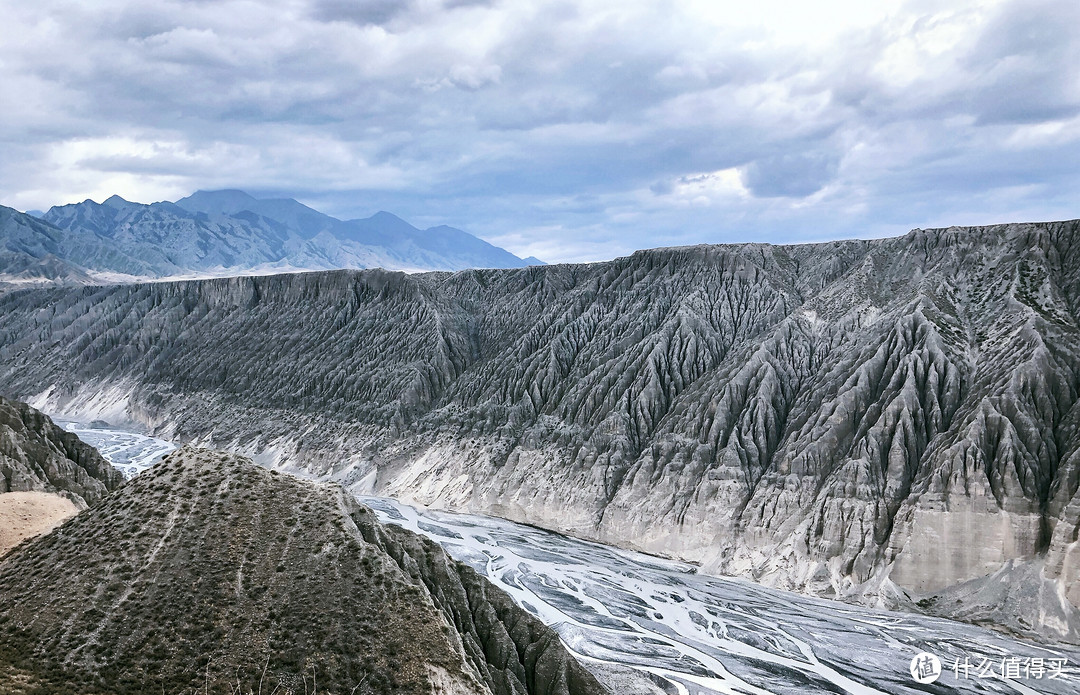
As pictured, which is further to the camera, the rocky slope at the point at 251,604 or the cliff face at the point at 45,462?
the cliff face at the point at 45,462

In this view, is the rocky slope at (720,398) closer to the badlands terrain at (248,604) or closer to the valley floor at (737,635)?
the valley floor at (737,635)

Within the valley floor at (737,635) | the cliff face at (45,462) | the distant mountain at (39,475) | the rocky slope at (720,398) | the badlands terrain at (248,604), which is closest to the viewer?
the badlands terrain at (248,604)

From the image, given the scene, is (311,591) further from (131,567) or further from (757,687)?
(757,687)

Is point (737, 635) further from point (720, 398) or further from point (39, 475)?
point (39, 475)

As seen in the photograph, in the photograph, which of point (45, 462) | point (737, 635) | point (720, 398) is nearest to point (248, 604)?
point (737, 635)

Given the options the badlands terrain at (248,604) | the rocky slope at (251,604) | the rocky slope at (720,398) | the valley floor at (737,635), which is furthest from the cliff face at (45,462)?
the rocky slope at (720,398)

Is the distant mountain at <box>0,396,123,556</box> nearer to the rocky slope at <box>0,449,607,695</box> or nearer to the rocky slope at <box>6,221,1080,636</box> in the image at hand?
the rocky slope at <box>0,449,607,695</box>

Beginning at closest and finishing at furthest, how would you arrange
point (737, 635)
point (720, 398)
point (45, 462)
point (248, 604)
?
point (248, 604) < point (737, 635) < point (45, 462) < point (720, 398)
